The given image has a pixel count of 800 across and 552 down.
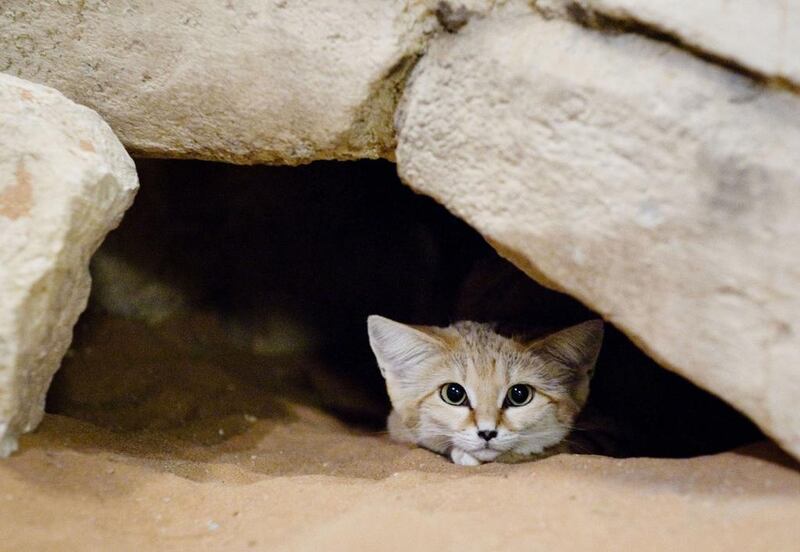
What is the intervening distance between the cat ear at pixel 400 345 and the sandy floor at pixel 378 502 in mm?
485

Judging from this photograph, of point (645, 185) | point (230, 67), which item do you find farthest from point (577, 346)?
point (230, 67)

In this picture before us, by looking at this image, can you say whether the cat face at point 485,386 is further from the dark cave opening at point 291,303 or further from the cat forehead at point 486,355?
the dark cave opening at point 291,303

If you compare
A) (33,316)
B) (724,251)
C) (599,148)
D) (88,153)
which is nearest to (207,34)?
(88,153)

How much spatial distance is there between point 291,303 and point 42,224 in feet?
7.92

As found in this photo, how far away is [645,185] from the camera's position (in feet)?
6.15

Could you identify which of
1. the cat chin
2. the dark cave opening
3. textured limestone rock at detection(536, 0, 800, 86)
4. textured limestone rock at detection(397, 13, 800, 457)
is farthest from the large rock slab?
the dark cave opening

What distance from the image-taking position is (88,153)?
7.04 feet

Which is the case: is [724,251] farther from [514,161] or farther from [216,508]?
[216,508]

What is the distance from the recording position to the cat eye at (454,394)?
289 centimetres

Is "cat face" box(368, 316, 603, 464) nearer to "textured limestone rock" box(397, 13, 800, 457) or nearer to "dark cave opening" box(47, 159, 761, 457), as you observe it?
"dark cave opening" box(47, 159, 761, 457)

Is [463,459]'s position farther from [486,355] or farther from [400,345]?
[400,345]

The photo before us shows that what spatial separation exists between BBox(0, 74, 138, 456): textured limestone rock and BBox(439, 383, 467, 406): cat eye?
1330 mm

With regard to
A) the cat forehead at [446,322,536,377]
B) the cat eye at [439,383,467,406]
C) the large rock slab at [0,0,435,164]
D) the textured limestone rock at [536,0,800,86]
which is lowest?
the cat eye at [439,383,467,406]

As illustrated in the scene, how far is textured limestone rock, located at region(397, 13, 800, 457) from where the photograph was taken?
69.7 inches
